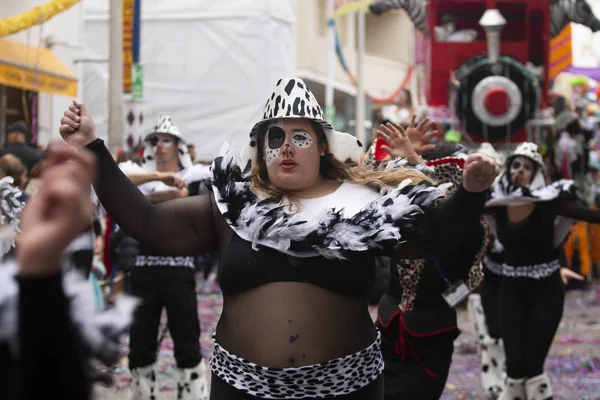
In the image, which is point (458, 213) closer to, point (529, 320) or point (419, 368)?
point (419, 368)

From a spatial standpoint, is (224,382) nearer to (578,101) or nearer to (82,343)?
(82,343)

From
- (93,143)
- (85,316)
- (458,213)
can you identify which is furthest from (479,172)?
(85,316)

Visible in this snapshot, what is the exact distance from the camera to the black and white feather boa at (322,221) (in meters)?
3.37

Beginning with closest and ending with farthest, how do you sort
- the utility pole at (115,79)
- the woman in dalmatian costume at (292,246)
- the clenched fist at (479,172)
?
the clenched fist at (479,172) < the woman in dalmatian costume at (292,246) < the utility pole at (115,79)

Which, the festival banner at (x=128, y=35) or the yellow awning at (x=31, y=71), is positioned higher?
the festival banner at (x=128, y=35)

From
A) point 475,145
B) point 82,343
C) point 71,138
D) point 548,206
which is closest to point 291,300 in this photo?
point 71,138

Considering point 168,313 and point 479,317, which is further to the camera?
point 479,317

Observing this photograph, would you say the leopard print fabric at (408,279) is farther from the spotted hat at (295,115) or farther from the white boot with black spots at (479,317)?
the white boot with black spots at (479,317)

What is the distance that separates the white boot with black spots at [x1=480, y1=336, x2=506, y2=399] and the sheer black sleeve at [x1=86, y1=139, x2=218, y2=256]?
13.8ft

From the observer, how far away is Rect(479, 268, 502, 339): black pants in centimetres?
739

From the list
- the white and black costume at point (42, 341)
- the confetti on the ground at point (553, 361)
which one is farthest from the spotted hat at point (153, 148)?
the white and black costume at point (42, 341)

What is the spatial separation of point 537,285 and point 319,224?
3.47m

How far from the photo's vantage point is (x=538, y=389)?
6.20m

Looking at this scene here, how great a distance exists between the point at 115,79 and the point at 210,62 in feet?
27.0
